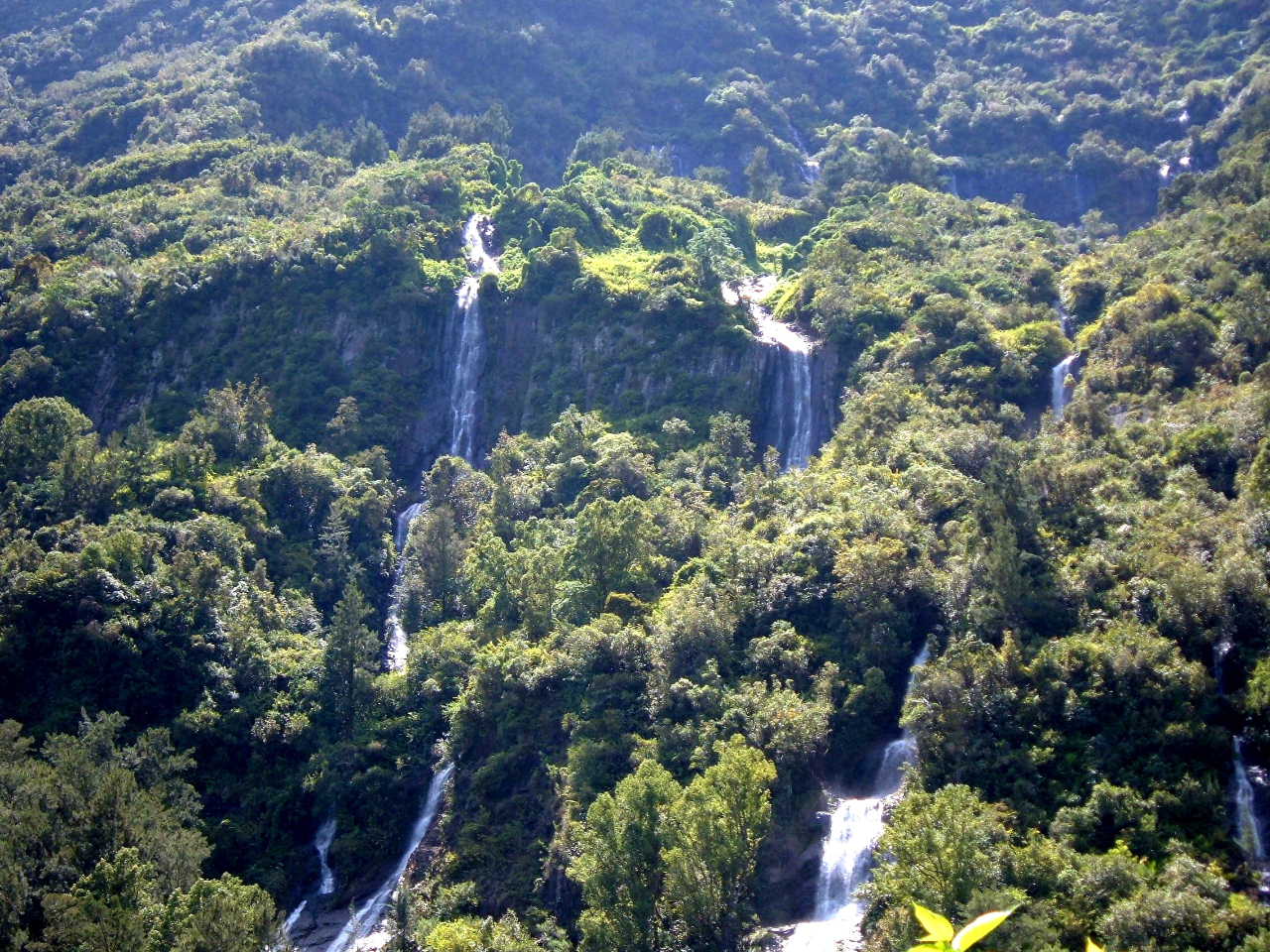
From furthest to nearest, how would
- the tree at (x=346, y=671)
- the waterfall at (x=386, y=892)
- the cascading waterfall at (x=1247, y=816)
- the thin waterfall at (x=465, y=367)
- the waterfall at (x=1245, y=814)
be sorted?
the thin waterfall at (x=465, y=367) → the tree at (x=346, y=671) → the waterfall at (x=386, y=892) → the waterfall at (x=1245, y=814) → the cascading waterfall at (x=1247, y=816)

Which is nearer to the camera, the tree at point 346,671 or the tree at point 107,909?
the tree at point 107,909

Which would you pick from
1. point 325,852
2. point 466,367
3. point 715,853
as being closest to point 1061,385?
point 715,853

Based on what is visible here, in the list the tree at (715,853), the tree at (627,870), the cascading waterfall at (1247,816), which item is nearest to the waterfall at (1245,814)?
the cascading waterfall at (1247,816)

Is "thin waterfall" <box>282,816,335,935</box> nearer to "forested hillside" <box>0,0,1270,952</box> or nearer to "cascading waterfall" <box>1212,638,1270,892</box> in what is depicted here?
"forested hillside" <box>0,0,1270,952</box>

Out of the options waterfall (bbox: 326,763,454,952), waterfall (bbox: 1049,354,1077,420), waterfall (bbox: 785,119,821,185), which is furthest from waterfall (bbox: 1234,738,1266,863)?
waterfall (bbox: 785,119,821,185)

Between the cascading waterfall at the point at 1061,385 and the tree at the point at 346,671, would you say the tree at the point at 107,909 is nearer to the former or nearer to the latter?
the tree at the point at 346,671

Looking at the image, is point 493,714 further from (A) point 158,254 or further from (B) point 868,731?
(A) point 158,254

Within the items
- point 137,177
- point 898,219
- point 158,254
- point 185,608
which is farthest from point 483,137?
point 185,608

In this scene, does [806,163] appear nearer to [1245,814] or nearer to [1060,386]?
[1060,386]

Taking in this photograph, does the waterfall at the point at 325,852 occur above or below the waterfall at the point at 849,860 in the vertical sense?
below
